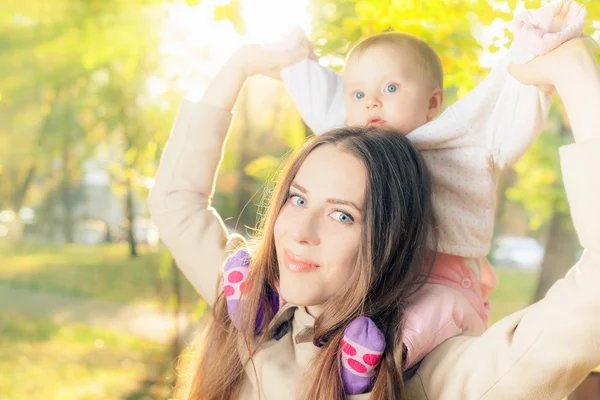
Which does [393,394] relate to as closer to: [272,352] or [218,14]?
[272,352]

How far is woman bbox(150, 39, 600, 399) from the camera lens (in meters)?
0.84

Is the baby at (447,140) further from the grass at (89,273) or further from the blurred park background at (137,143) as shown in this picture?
the grass at (89,273)

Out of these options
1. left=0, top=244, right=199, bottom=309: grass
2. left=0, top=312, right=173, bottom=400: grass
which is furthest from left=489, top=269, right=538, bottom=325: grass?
left=0, top=312, right=173, bottom=400: grass

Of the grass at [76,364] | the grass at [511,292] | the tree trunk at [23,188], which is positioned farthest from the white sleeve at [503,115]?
the tree trunk at [23,188]

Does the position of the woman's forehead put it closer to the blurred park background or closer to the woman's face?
the woman's face

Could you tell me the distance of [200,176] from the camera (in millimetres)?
→ 1277

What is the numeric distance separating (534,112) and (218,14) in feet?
2.66

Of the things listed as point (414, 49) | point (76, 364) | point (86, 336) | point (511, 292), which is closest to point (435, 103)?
point (414, 49)

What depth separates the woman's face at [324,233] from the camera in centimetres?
98

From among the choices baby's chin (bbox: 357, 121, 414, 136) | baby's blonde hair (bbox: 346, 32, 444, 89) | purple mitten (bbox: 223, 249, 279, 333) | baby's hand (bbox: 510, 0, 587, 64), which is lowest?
purple mitten (bbox: 223, 249, 279, 333)

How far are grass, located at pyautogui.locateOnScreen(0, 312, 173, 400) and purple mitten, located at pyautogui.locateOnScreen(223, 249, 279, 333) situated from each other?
11.2 ft

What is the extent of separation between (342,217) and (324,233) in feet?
0.11

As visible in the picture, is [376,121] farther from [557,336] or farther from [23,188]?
[23,188]

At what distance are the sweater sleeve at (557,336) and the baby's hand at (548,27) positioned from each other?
154mm
